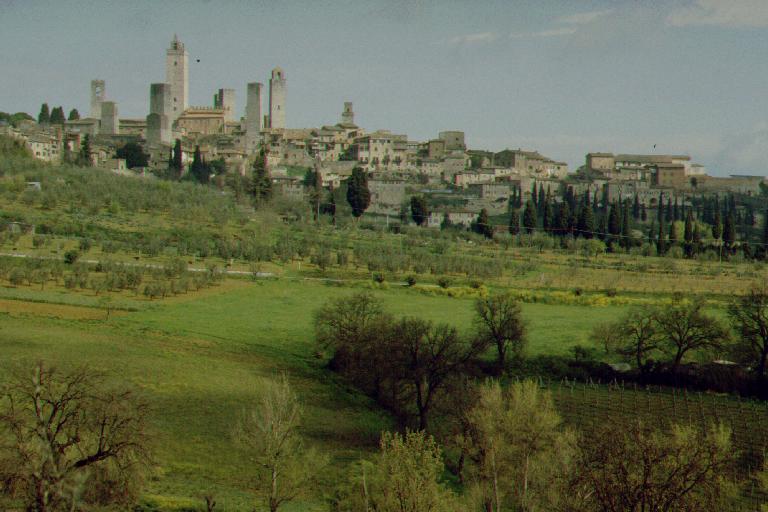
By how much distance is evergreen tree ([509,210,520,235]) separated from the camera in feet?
302

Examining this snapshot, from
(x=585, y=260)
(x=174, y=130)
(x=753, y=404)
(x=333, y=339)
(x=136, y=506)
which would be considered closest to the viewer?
(x=136, y=506)

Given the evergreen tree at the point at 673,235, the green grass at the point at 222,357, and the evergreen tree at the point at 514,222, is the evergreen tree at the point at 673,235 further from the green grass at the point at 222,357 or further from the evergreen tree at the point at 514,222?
the green grass at the point at 222,357

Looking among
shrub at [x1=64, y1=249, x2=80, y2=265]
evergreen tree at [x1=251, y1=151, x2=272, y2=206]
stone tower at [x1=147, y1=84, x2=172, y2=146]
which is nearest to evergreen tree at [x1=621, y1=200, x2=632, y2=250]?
evergreen tree at [x1=251, y1=151, x2=272, y2=206]

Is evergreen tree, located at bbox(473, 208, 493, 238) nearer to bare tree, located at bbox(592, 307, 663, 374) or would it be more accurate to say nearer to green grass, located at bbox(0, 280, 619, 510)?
green grass, located at bbox(0, 280, 619, 510)

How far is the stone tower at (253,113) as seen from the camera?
128 m

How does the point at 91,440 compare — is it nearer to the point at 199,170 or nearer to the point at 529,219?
the point at 529,219

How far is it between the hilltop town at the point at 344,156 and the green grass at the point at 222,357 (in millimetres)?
53580

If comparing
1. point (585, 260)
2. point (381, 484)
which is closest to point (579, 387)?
point (381, 484)

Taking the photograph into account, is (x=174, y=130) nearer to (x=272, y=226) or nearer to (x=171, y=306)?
(x=272, y=226)

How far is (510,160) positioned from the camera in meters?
132

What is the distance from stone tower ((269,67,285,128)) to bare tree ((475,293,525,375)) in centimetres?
9689

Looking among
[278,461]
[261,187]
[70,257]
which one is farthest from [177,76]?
[278,461]

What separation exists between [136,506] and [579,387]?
20.6 metres

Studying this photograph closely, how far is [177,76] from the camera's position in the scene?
134m
